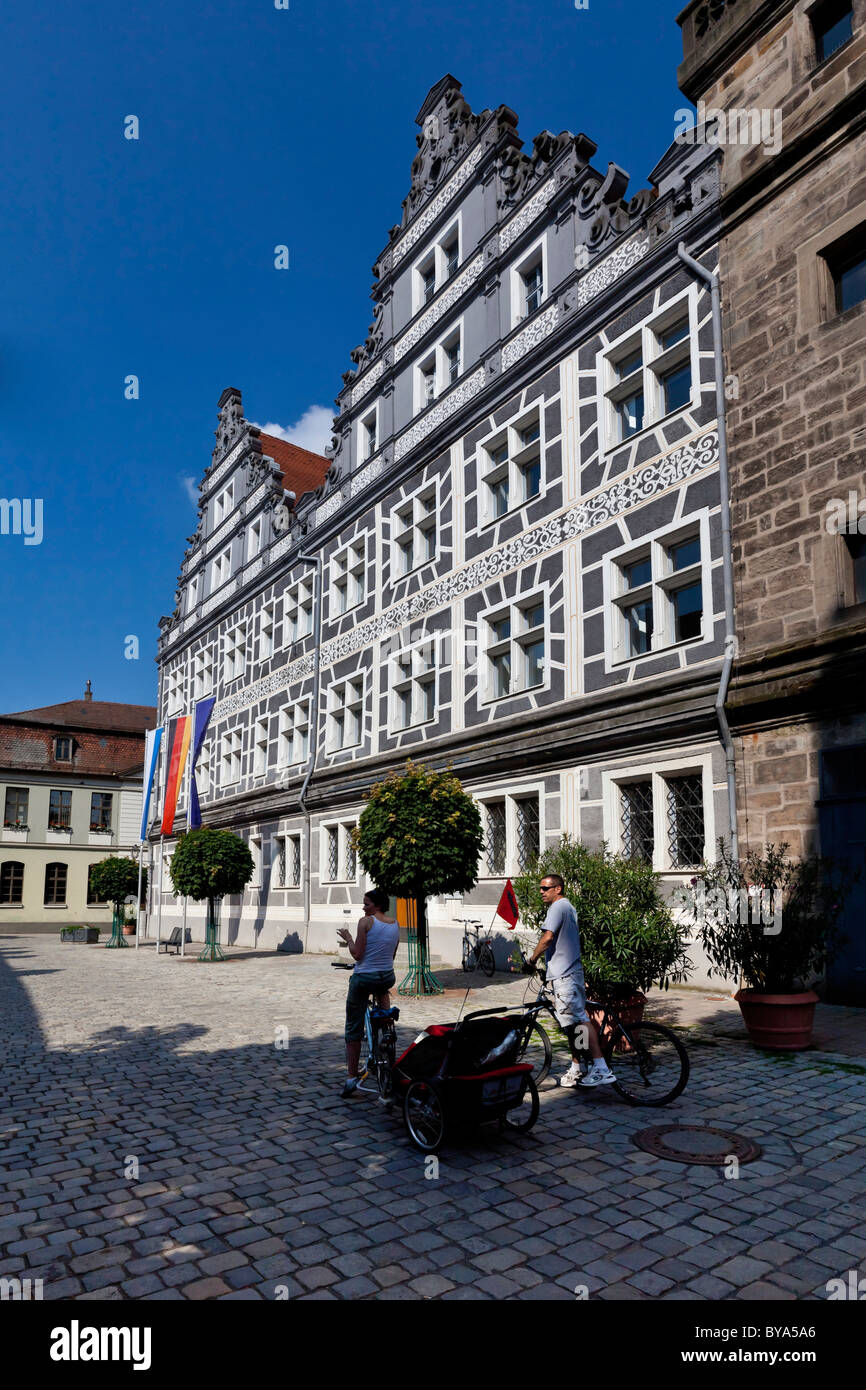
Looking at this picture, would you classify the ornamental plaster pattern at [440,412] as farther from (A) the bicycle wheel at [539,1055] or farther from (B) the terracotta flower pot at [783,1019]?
(A) the bicycle wheel at [539,1055]

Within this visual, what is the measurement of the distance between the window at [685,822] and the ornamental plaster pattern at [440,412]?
37.4 feet

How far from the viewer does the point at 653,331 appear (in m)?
17.1

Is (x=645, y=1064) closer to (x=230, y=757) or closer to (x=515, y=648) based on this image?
(x=515, y=648)

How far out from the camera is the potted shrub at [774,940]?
9.05 metres

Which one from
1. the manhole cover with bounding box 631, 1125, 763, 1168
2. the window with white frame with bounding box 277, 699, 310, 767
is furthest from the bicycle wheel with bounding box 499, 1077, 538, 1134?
the window with white frame with bounding box 277, 699, 310, 767

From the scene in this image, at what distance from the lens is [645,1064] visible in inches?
306

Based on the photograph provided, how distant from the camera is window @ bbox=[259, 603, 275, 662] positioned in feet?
111

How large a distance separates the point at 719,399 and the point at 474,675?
326 inches

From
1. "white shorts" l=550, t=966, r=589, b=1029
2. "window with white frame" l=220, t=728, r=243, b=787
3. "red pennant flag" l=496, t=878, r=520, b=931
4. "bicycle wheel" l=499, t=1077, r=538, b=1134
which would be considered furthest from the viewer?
"window with white frame" l=220, t=728, r=243, b=787

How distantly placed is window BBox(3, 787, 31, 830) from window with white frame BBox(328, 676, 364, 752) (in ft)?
112

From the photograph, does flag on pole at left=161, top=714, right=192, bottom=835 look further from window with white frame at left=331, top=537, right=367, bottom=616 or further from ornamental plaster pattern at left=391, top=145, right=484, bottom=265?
ornamental plaster pattern at left=391, top=145, right=484, bottom=265

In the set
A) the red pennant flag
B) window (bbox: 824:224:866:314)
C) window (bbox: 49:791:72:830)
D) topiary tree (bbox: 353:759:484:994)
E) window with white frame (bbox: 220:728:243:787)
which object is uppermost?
window (bbox: 824:224:866:314)
